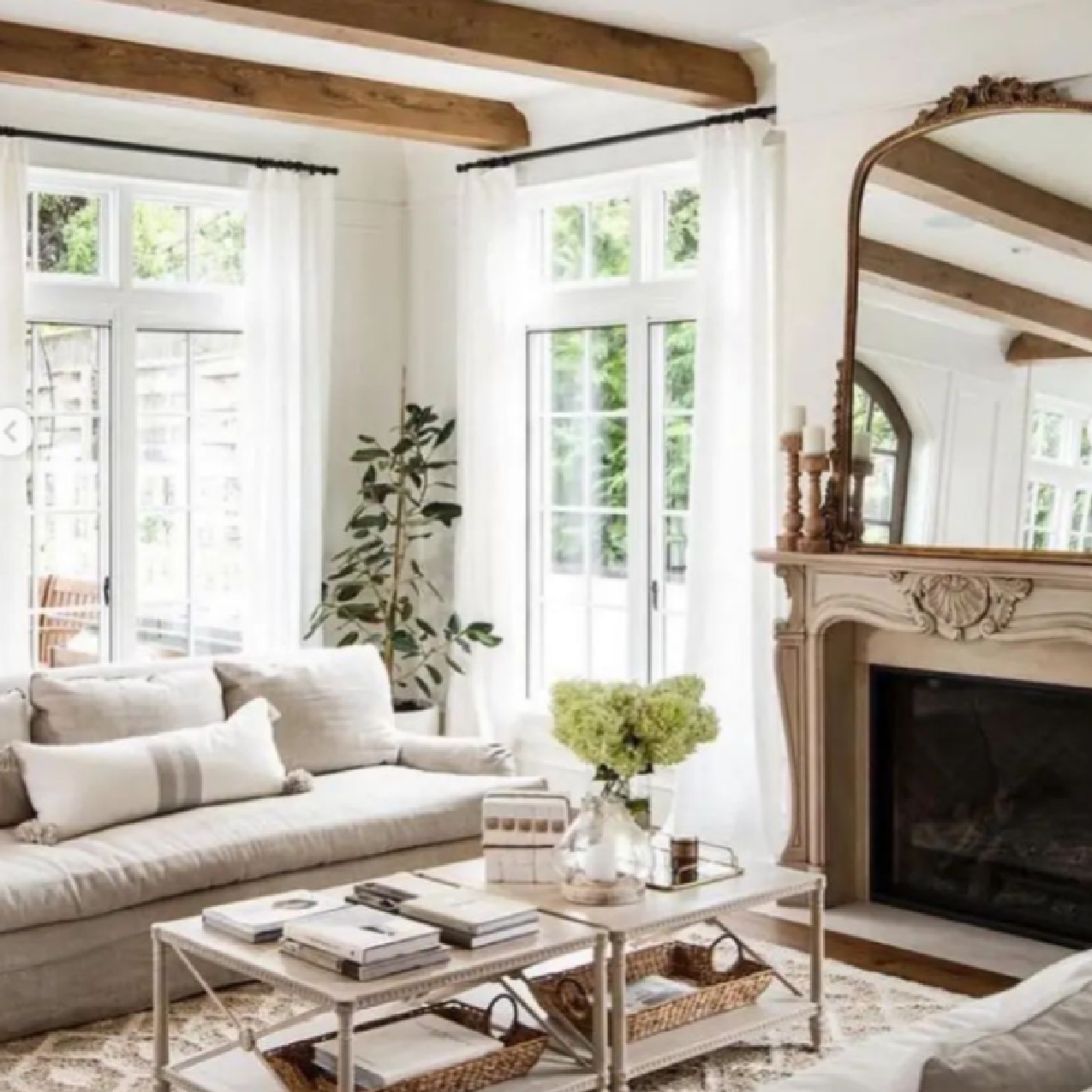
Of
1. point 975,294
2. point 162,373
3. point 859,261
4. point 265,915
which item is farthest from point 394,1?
point 265,915

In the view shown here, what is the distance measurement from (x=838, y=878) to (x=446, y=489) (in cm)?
255

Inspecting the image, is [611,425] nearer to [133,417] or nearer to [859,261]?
[859,261]

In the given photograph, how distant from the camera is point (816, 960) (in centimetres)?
415

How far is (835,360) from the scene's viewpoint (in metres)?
5.43

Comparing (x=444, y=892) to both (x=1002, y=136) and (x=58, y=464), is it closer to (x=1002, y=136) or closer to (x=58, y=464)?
(x=1002, y=136)

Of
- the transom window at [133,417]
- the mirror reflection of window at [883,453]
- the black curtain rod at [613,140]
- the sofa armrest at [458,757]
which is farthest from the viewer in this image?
the transom window at [133,417]

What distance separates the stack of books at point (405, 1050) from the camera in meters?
3.37

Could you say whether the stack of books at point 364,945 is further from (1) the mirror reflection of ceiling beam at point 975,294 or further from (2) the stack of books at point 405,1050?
(1) the mirror reflection of ceiling beam at point 975,294

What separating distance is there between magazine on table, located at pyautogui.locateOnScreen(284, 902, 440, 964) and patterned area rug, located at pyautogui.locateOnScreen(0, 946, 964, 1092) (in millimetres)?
756

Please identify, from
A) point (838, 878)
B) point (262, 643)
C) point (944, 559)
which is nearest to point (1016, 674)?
point (944, 559)

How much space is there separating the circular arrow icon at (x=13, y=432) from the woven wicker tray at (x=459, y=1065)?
10.5 ft

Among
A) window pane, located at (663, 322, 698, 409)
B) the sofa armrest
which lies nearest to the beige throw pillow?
the sofa armrest

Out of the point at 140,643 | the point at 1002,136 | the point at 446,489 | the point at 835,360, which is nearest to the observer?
the point at 1002,136

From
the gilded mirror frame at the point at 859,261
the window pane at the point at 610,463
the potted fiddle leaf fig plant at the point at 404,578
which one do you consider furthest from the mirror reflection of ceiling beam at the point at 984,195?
the potted fiddle leaf fig plant at the point at 404,578
